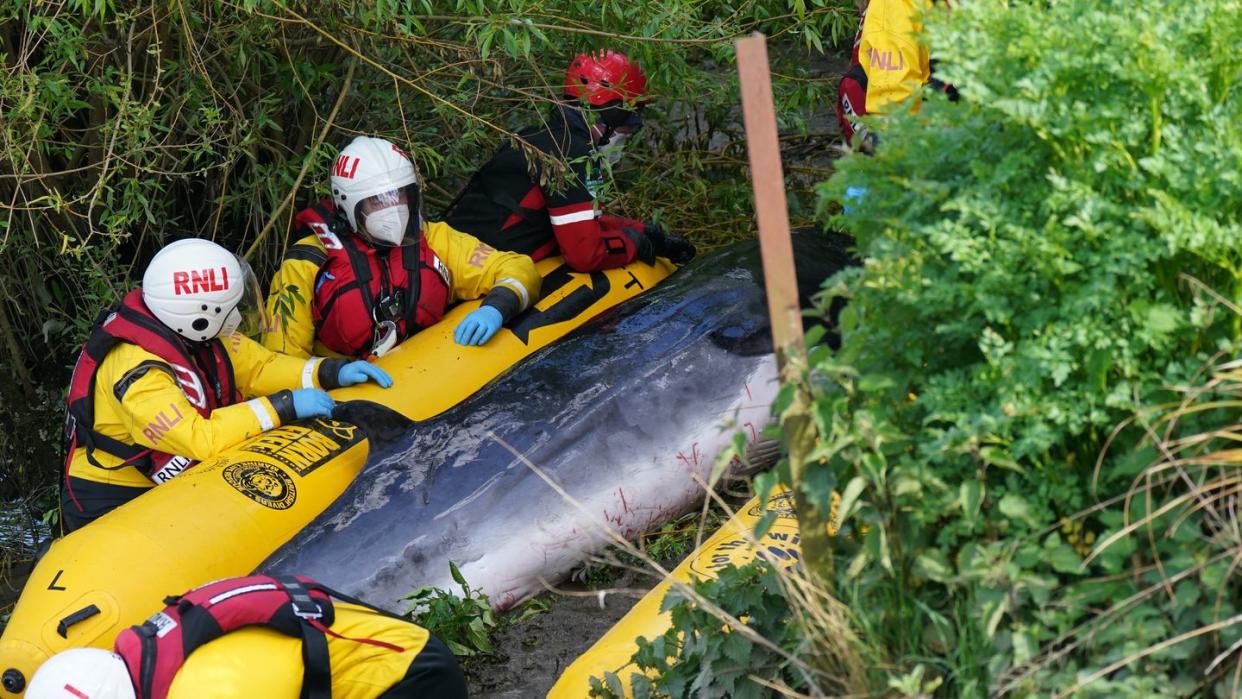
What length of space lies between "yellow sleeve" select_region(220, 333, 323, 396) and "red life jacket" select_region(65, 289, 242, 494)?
0.18m

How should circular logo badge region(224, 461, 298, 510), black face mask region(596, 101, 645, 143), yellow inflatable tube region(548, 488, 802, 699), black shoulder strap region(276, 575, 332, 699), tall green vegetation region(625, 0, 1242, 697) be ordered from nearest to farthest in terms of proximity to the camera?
tall green vegetation region(625, 0, 1242, 697), black shoulder strap region(276, 575, 332, 699), yellow inflatable tube region(548, 488, 802, 699), circular logo badge region(224, 461, 298, 510), black face mask region(596, 101, 645, 143)

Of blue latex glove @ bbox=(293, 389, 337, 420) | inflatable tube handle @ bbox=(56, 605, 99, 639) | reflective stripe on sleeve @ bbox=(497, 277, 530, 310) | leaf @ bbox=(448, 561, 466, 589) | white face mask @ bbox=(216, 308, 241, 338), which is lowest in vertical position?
leaf @ bbox=(448, 561, 466, 589)

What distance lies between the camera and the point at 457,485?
15.9ft

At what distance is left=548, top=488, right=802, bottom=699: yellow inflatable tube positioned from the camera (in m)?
3.84

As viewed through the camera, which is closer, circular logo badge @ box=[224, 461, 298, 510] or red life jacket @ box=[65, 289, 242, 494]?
circular logo badge @ box=[224, 461, 298, 510]

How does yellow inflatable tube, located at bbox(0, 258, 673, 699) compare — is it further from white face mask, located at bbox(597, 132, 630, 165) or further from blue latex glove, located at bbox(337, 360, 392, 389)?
white face mask, located at bbox(597, 132, 630, 165)

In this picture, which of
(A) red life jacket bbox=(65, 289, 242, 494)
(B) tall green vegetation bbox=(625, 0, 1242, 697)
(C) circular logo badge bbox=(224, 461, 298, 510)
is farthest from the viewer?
(A) red life jacket bbox=(65, 289, 242, 494)

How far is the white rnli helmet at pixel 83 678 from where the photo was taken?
132 inches

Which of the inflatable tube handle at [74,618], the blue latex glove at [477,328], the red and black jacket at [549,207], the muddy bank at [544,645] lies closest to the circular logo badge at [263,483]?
the inflatable tube handle at [74,618]

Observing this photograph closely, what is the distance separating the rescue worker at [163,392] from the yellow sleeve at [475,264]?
37.5 inches

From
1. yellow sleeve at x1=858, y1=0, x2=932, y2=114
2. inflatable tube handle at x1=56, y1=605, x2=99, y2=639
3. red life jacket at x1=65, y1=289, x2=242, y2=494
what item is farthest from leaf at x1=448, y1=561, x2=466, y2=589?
yellow sleeve at x1=858, y1=0, x2=932, y2=114

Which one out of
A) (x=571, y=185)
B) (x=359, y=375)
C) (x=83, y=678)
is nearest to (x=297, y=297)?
(x=359, y=375)

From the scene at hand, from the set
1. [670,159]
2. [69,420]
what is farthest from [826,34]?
[69,420]

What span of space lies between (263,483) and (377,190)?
4.33 feet
